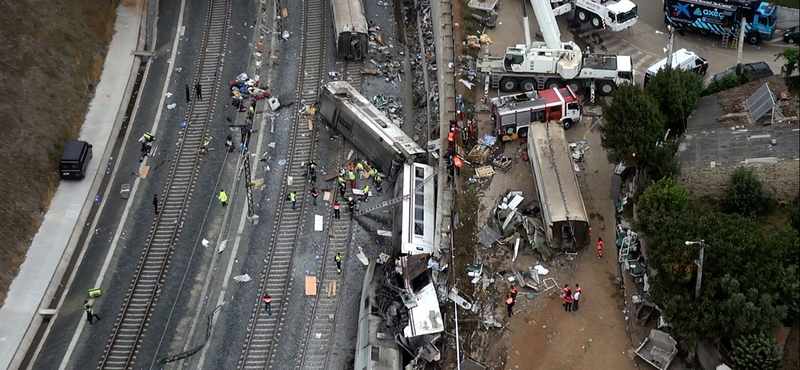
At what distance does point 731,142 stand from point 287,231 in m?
17.4

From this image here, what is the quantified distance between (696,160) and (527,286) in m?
7.65

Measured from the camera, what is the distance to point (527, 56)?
138 feet

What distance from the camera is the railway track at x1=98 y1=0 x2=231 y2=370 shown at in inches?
1335

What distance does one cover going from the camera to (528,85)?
141 feet

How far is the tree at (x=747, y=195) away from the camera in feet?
103

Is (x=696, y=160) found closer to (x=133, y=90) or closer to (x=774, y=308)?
(x=774, y=308)

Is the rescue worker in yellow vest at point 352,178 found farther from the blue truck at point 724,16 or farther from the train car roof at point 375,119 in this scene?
the blue truck at point 724,16

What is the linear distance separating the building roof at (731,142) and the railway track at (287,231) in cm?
1555

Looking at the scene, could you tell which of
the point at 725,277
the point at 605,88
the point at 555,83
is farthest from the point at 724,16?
the point at 725,277

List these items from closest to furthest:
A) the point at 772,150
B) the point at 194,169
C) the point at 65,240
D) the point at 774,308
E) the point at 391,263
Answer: the point at 774,308, the point at 772,150, the point at 391,263, the point at 65,240, the point at 194,169

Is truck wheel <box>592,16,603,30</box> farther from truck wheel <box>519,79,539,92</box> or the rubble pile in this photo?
the rubble pile

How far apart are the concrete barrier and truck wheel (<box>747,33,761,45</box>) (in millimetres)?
1650

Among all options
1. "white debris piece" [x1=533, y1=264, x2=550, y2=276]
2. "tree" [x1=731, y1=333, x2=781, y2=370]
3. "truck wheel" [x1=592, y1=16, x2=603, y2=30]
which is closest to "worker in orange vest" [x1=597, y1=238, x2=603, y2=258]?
"white debris piece" [x1=533, y1=264, x2=550, y2=276]

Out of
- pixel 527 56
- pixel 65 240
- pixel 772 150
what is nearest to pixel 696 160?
pixel 772 150
